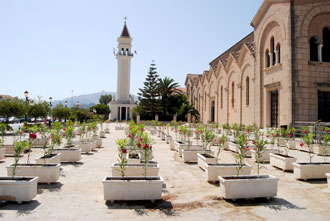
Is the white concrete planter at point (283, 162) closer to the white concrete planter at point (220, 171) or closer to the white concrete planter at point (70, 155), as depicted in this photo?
the white concrete planter at point (220, 171)

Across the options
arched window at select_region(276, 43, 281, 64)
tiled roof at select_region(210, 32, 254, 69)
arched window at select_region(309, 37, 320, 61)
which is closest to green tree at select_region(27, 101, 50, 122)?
tiled roof at select_region(210, 32, 254, 69)

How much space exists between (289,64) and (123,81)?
144ft

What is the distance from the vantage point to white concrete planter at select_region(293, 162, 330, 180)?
7.25 metres

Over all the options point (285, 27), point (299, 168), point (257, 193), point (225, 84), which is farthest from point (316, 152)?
point (225, 84)

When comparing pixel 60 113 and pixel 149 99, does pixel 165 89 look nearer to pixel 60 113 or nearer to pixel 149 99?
pixel 149 99

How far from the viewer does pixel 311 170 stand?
23.9 feet

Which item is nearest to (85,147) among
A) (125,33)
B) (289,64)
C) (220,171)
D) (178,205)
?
(220,171)

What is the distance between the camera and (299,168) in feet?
23.9

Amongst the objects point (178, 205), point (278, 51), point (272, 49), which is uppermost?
point (272, 49)

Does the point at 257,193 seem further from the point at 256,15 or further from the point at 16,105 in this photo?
the point at 16,105

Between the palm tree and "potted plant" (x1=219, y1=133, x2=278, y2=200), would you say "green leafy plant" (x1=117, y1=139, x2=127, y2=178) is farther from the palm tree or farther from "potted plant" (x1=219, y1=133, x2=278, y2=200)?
the palm tree

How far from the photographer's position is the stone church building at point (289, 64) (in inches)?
686

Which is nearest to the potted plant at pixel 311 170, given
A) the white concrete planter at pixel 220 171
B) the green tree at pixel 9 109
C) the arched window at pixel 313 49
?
the white concrete planter at pixel 220 171

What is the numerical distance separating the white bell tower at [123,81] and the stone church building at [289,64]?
119 feet
